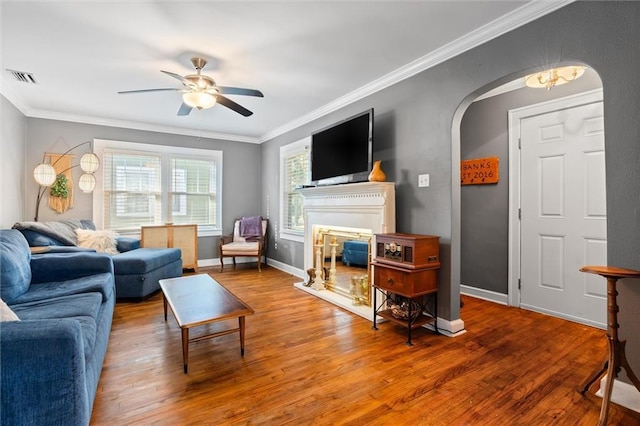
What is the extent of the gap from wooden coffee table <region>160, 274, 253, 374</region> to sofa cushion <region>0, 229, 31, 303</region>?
3.14ft

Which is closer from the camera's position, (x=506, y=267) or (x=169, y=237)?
(x=506, y=267)

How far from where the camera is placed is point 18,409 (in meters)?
1.15

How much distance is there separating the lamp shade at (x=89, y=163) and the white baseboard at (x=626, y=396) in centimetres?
590

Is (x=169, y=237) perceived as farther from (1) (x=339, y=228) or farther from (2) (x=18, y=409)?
(2) (x=18, y=409)

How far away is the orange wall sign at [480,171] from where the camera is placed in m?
3.60

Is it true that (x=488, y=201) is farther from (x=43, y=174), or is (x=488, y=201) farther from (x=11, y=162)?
(x=11, y=162)

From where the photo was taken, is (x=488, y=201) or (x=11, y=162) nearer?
(x=488, y=201)

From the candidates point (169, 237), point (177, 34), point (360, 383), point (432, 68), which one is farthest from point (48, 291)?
point (432, 68)

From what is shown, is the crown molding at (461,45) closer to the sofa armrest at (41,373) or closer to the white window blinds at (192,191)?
the white window blinds at (192,191)

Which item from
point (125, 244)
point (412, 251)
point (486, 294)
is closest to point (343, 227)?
point (412, 251)

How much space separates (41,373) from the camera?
118 cm

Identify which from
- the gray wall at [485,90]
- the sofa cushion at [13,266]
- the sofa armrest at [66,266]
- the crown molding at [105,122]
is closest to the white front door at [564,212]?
the gray wall at [485,90]

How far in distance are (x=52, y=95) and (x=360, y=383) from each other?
487 cm

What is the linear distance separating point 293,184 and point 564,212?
368 cm
